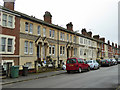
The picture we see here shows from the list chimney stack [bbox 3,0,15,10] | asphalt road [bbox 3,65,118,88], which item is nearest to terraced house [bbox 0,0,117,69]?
chimney stack [bbox 3,0,15,10]

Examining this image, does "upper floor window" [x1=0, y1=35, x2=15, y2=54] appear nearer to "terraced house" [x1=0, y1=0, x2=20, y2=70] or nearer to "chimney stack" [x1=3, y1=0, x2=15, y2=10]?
"terraced house" [x1=0, y1=0, x2=20, y2=70]

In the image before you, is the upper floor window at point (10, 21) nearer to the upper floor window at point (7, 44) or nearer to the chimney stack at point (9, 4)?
the chimney stack at point (9, 4)

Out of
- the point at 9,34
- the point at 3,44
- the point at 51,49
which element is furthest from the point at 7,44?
the point at 51,49

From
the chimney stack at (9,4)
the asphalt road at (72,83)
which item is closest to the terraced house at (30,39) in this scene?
the chimney stack at (9,4)

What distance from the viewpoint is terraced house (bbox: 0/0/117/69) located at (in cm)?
2028

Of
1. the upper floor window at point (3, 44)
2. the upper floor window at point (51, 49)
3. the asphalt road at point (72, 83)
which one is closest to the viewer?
the asphalt road at point (72, 83)

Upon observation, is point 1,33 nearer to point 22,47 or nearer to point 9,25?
point 9,25

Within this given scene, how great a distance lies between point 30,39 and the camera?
80.4 feet

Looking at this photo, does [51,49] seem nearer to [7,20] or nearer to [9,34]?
[9,34]

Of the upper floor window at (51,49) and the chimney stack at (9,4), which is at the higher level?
the chimney stack at (9,4)

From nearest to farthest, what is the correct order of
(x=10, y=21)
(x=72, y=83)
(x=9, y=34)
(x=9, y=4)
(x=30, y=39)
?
(x=72, y=83) < (x=9, y=34) < (x=10, y=21) < (x=9, y=4) < (x=30, y=39)

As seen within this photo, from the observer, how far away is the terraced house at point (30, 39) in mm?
20281

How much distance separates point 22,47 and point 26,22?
4142mm

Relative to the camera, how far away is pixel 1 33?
1950 cm
